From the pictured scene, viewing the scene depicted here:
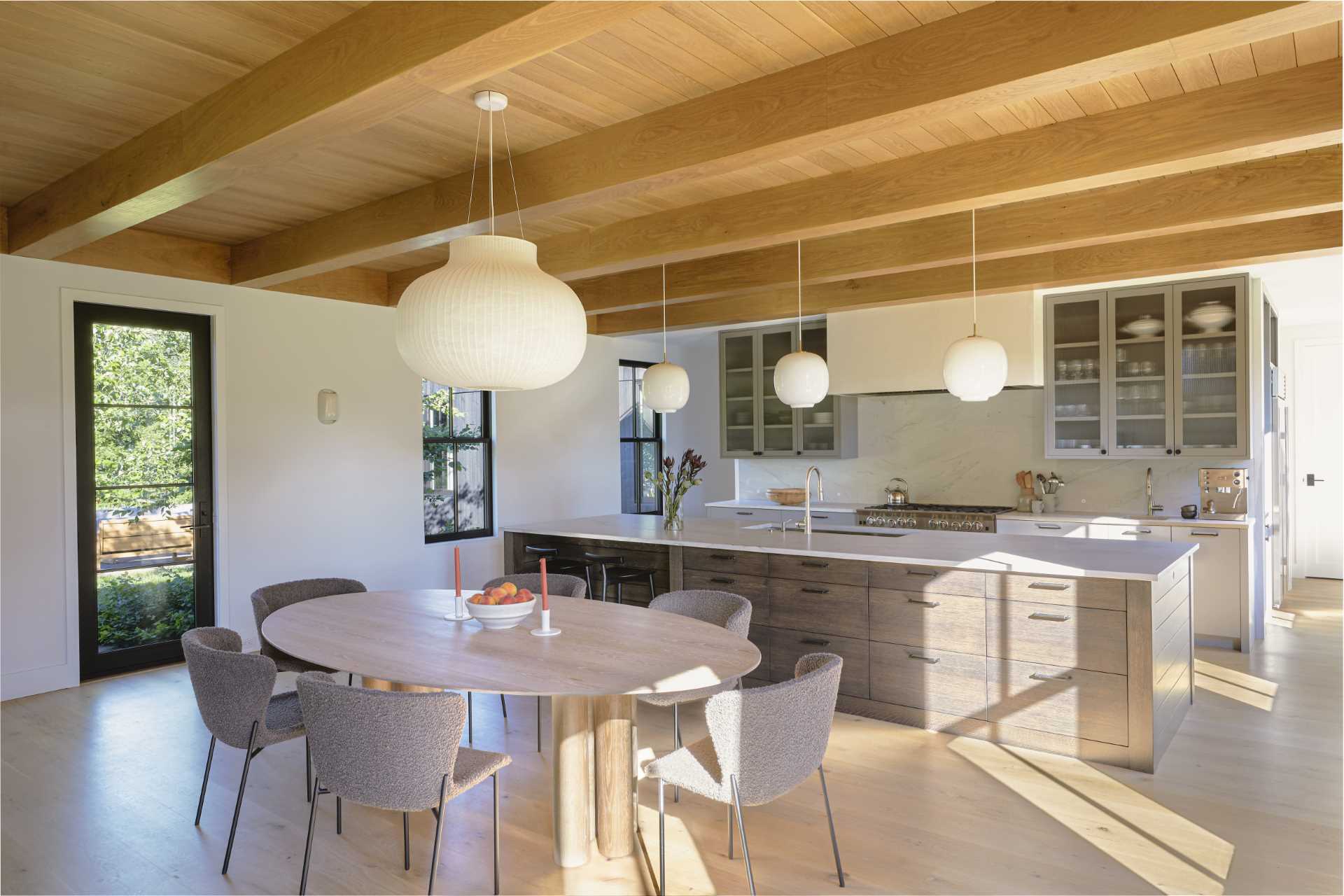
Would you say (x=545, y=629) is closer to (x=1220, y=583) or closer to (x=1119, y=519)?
(x=1119, y=519)

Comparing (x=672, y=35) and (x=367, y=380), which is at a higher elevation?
(x=672, y=35)

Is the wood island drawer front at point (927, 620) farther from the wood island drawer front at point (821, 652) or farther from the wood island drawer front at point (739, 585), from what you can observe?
the wood island drawer front at point (739, 585)

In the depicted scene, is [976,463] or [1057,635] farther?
[976,463]

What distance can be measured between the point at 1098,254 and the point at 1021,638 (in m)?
2.62

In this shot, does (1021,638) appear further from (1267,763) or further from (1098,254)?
(1098,254)

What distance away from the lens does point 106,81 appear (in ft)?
9.61

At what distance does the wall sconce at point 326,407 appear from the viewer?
587 centimetres

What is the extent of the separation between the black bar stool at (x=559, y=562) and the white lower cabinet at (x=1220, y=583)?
387cm

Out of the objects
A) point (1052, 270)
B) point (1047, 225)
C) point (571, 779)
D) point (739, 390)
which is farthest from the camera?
point (739, 390)

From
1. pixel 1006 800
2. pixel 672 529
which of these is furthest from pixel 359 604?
pixel 1006 800

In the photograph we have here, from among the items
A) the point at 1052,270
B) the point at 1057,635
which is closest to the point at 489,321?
the point at 1057,635

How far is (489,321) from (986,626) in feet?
8.48

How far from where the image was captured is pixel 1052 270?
526 centimetres

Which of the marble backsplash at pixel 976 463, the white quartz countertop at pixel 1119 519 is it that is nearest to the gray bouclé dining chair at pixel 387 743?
the white quartz countertop at pixel 1119 519
